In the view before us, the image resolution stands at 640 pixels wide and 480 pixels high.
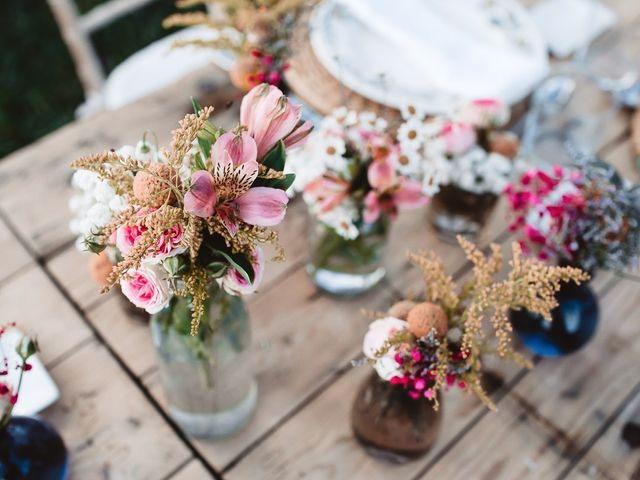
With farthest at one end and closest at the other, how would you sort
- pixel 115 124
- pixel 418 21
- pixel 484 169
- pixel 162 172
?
1. pixel 115 124
2. pixel 418 21
3. pixel 484 169
4. pixel 162 172

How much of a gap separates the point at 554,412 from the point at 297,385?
1.17ft

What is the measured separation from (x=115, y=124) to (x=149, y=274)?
762mm

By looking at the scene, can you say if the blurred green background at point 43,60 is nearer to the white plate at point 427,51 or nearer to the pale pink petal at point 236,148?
the white plate at point 427,51

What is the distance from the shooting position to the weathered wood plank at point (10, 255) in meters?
1.04

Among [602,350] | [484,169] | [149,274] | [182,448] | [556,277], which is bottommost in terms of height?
[602,350]

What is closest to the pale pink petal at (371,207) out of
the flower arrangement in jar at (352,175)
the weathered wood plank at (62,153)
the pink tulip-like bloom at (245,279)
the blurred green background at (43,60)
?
the flower arrangement in jar at (352,175)

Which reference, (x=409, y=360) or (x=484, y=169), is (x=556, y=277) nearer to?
(x=409, y=360)

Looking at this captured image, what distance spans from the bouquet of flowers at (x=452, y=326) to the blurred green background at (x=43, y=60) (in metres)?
1.85

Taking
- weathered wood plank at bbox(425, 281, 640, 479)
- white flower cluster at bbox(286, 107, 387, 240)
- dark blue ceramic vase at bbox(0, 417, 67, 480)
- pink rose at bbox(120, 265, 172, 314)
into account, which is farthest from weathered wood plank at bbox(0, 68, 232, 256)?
weathered wood plank at bbox(425, 281, 640, 479)

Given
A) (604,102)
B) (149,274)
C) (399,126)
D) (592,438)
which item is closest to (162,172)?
(149,274)

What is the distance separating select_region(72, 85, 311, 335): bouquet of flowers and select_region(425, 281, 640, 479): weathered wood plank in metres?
0.45

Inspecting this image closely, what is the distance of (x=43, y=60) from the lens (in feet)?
7.72

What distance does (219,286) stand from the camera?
685mm

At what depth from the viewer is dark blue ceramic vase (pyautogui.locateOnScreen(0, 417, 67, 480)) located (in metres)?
0.73
